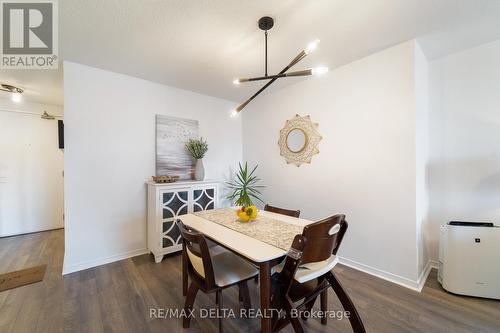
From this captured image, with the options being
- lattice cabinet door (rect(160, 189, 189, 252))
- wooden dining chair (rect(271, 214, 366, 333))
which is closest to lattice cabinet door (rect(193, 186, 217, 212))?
lattice cabinet door (rect(160, 189, 189, 252))

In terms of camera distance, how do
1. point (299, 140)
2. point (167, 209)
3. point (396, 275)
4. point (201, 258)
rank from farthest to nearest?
point (299, 140), point (167, 209), point (396, 275), point (201, 258)

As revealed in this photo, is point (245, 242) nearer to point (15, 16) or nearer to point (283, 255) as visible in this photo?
point (283, 255)

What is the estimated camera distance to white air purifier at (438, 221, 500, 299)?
5.86ft

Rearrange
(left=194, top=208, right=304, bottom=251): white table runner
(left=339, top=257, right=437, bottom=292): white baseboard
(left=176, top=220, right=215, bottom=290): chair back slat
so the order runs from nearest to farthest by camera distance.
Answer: (left=176, top=220, right=215, bottom=290): chair back slat, (left=194, top=208, right=304, bottom=251): white table runner, (left=339, top=257, right=437, bottom=292): white baseboard

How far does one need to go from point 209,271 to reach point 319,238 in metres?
0.74

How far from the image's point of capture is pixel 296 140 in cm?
300

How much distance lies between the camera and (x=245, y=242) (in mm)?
1355

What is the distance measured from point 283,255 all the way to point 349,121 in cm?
193

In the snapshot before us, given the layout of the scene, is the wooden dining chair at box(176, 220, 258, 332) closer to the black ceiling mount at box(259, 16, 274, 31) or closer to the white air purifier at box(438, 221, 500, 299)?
the black ceiling mount at box(259, 16, 274, 31)

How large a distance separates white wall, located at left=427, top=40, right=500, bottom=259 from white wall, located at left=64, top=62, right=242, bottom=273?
3.51 m

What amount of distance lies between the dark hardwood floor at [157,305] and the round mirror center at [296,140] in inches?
65.3

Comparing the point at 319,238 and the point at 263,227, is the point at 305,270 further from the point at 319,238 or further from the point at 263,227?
the point at 263,227

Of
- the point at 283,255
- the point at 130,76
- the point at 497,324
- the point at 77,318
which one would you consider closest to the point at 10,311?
the point at 77,318

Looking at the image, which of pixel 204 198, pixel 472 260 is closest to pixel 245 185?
pixel 204 198
